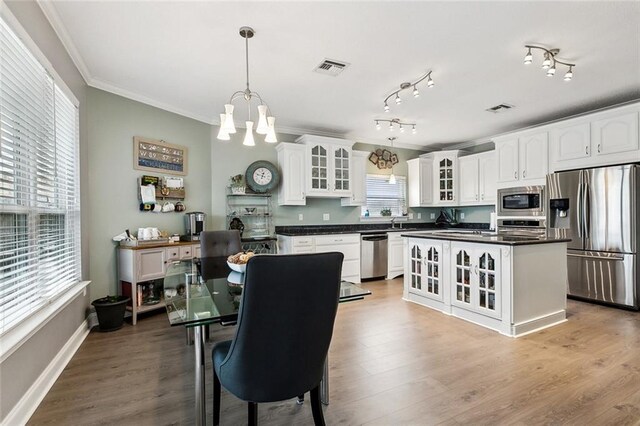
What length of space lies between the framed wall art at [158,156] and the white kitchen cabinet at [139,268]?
1027 millimetres

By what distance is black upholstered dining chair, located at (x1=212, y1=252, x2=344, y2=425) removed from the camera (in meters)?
1.18

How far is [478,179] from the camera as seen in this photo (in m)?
5.76

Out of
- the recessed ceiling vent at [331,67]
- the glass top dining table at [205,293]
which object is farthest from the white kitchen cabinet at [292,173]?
the glass top dining table at [205,293]

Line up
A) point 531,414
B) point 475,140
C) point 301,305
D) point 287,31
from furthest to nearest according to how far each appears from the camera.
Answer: point 475,140, point 287,31, point 531,414, point 301,305

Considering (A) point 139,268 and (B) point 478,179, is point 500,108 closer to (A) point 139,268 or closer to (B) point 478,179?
(B) point 478,179

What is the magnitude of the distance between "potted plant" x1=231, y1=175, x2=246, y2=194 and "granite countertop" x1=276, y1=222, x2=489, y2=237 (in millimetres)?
882

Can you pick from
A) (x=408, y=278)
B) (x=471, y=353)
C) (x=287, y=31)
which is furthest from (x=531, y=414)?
(x=287, y=31)

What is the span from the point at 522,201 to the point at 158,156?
522 cm

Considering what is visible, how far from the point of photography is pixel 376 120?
4.84 metres

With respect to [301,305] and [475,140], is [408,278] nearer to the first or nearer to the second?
[301,305]

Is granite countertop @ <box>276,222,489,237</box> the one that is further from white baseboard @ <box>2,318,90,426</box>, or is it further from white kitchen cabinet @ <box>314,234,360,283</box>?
white baseboard @ <box>2,318,90,426</box>

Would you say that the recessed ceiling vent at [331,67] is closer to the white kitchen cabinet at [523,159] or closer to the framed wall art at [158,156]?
the framed wall art at [158,156]

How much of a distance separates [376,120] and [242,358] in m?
4.27

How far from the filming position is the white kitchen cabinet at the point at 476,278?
10.1 ft
